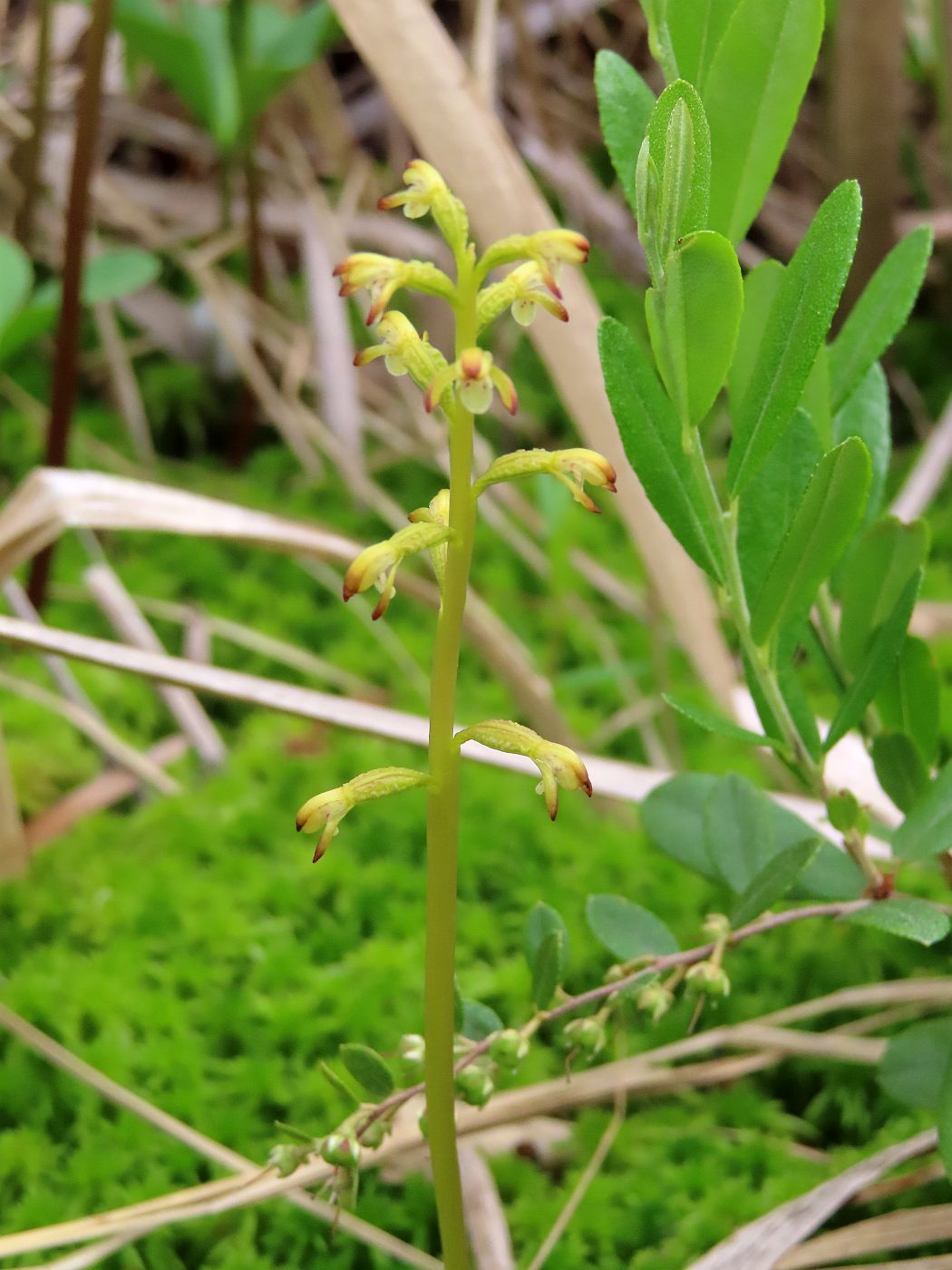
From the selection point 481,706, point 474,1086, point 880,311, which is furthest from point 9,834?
point 880,311

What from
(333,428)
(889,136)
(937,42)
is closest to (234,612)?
(333,428)

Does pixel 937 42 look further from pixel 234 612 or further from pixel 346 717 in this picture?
pixel 346 717

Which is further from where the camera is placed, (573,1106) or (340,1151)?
(573,1106)

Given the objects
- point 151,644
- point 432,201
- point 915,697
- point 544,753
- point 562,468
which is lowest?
point 151,644

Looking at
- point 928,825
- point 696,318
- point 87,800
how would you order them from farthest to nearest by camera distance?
point 87,800
point 928,825
point 696,318

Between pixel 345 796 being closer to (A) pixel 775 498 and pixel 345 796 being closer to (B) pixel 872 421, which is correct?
(A) pixel 775 498

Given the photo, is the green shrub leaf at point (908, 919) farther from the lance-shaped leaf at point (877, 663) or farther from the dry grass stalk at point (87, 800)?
the dry grass stalk at point (87, 800)

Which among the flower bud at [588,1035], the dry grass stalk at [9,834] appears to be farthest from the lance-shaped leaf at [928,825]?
the dry grass stalk at [9,834]
